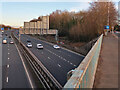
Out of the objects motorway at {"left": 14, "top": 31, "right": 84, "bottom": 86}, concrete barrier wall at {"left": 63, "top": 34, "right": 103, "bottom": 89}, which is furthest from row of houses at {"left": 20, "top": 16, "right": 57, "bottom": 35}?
concrete barrier wall at {"left": 63, "top": 34, "right": 103, "bottom": 89}

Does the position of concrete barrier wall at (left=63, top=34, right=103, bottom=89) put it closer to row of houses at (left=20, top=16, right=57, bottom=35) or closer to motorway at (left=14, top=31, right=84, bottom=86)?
motorway at (left=14, top=31, right=84, bottom=86)

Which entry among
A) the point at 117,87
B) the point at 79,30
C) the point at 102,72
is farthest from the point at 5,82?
the point at 79,30

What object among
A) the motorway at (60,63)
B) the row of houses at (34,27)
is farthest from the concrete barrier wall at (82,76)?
the row of houses at (34,27)

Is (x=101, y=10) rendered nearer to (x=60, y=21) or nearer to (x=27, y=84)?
(x=27, y=84)

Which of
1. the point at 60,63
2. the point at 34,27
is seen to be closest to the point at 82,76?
the point at 60,63

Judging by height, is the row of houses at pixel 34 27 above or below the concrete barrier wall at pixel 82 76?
above

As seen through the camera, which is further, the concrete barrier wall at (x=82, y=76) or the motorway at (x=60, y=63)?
the motorway at (x=60, y=63)

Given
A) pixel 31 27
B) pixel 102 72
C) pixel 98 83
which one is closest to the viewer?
pixel 98 83

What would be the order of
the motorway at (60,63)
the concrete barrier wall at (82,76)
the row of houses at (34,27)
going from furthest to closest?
the row of houses at (34,27)
the motorway at (60,63)
the concrete barrier wall at (82,76)

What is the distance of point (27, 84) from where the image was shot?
14.1 m

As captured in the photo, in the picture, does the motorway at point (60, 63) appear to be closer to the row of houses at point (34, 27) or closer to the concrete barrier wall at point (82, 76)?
the row of houses at point (34, 27)

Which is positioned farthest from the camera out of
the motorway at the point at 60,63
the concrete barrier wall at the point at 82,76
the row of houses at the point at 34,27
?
the row of houses at the point at 34,27

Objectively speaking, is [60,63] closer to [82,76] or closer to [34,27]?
[34,27]

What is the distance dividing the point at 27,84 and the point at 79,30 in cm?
4593
